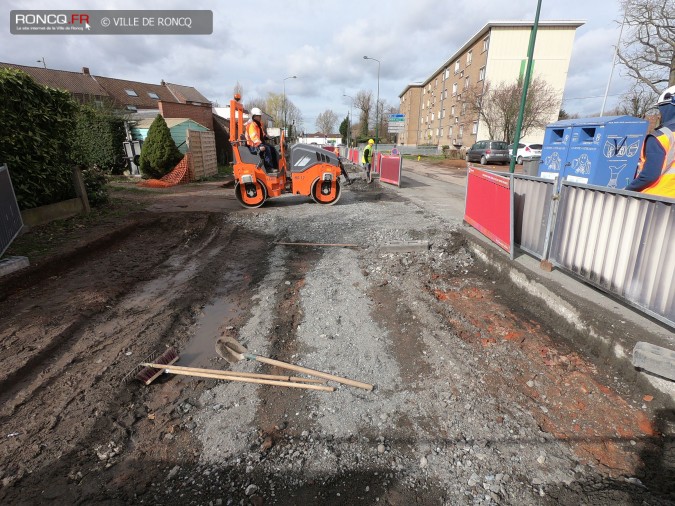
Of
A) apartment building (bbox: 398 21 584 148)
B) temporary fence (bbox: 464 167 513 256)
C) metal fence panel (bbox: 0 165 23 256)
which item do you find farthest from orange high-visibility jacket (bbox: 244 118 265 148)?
apartment building (bbox: 398 21 584 148)

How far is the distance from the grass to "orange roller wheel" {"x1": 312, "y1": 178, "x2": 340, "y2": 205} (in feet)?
16.6

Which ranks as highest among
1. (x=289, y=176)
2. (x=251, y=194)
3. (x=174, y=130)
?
(x=174, y=130)

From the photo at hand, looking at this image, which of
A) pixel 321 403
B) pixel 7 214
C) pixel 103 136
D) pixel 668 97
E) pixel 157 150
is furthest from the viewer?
pixel 103 136

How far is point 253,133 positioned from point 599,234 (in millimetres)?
8104

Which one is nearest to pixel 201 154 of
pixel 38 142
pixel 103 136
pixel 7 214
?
pixel 103 136

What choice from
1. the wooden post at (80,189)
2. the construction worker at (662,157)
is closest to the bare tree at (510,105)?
the construction worker at (662,157)

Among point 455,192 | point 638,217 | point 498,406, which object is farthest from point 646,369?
point 455,192

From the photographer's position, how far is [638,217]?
3449 mm

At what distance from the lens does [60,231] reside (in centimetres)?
745

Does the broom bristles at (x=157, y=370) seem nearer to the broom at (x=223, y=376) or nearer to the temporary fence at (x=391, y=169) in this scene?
the broom at (x=223, y=376)

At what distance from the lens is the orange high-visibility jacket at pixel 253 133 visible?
373 inches

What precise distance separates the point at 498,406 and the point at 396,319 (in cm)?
162

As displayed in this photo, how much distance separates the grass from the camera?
6.21 metres

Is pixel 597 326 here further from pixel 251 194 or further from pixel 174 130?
pixel 174 130
